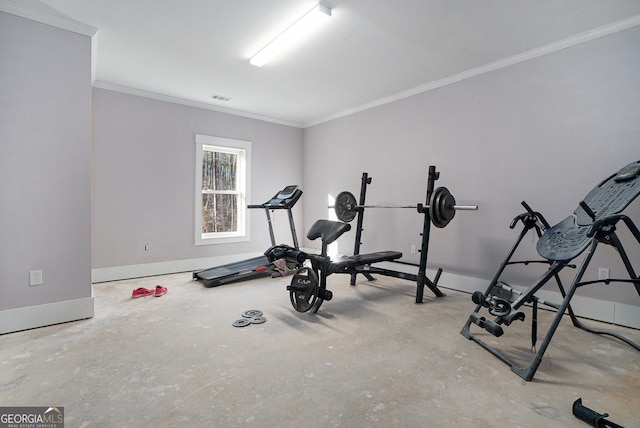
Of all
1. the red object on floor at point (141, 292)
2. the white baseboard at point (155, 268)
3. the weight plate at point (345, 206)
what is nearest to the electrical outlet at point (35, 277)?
the red object on floor at point (141, 292)

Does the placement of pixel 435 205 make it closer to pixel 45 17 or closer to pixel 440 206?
pixel 440 206

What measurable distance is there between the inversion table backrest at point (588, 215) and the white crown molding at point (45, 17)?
175 inches

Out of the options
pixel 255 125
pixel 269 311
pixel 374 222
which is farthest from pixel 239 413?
pixel 255 125

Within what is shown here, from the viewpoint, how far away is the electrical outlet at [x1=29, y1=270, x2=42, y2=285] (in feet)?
9.09

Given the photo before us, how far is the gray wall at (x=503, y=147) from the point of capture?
295cm

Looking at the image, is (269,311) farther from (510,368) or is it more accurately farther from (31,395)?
(510,368)

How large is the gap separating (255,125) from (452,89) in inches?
137

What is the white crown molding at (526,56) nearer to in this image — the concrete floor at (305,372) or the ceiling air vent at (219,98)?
the ceiling air vent at (219,98)

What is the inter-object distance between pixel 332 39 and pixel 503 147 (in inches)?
92.1

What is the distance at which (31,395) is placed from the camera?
1.78 meters

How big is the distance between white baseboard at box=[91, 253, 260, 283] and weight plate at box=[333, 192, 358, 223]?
7.56 ft

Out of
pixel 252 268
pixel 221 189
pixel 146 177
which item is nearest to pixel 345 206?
pixel 252 268

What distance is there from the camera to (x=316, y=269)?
3.32 meters

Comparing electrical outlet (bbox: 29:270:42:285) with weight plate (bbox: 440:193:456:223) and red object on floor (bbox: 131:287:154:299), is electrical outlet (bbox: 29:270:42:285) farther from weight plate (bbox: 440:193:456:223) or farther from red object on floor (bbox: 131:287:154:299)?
weight plate (bbox: 440:193:456:223)
